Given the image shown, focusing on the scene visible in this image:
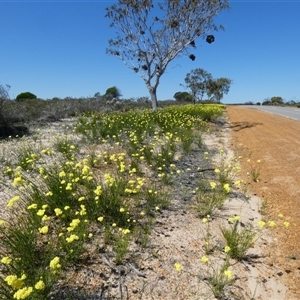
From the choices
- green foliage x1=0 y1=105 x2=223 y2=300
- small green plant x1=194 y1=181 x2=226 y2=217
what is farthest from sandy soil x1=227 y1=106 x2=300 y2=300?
green foliage x1=0 y1=105 x2=223 y2=300

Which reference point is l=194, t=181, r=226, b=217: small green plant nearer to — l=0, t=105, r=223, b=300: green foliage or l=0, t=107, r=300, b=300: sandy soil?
l=0, t=107, r=300, b=300: sandy soil

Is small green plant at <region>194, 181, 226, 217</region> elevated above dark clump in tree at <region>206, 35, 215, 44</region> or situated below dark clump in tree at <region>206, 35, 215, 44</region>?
below

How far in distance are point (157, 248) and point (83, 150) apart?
4.83 meters

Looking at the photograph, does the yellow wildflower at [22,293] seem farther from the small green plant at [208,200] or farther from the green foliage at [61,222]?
the small green plant at [208,200]

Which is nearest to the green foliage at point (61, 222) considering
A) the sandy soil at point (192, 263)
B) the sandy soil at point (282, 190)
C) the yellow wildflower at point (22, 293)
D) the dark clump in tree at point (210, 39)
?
the yellow wildflower at point (22, 293)

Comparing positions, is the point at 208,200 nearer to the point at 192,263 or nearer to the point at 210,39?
the point at 192,263

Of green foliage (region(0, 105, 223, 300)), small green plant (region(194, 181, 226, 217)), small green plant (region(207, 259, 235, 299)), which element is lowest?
small green plant (region(207, 259, 235, 299))

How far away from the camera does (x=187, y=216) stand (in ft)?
14.3

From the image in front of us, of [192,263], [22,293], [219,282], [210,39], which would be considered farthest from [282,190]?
[210,39]

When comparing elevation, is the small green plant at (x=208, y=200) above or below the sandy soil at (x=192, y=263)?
above

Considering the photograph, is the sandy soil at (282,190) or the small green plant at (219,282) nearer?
the small green plant at (219,282)

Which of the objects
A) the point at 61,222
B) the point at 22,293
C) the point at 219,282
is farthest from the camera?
the point at 61,222

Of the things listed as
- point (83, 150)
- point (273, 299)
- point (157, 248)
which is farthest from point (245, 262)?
point (83, 150)

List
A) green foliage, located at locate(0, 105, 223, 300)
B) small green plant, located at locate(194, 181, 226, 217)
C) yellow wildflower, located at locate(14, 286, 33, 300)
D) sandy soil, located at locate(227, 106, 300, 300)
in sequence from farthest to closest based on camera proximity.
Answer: small green plant, located at locate(194, 181, 226, 217), sandy soil, located at locate(227, 106, 300, 300), green foliage, located at locate(0, 105, 223, 300), yellow wildflower, located at locate(14, 286, 33, 300)
